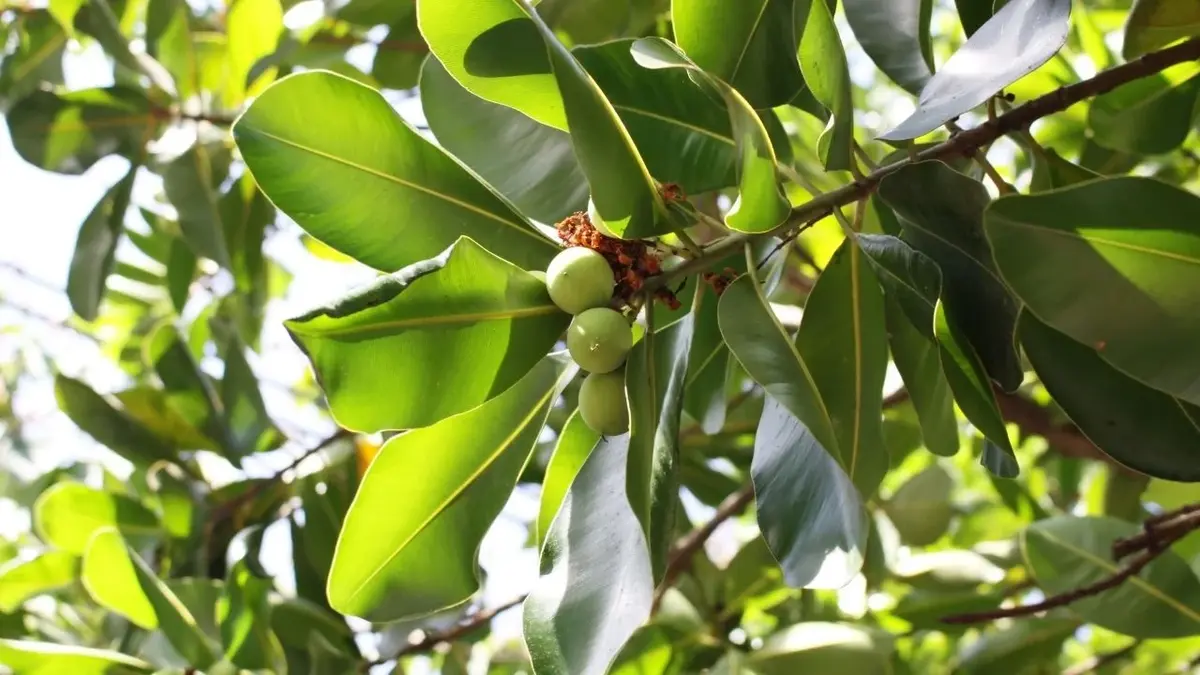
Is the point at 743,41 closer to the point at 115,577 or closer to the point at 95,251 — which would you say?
the point at 115,577

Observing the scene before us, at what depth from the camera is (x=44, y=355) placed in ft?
9.98

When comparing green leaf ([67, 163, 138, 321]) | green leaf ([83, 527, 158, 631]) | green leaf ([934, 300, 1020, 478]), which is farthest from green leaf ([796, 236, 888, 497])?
green leaf ([67, 163, 138, 321])

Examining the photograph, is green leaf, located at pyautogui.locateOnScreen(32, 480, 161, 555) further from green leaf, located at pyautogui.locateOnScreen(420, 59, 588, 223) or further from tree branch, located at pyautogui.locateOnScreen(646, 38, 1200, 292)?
tree branch, located at pyautogui.locateOnScreen(646, 38, 1200, 292)

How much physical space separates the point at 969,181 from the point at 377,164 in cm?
45

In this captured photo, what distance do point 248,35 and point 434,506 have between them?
1067 mm

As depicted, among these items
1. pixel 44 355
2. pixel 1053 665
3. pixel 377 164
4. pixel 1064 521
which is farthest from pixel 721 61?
pixel 44 355

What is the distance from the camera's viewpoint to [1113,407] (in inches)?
28.2

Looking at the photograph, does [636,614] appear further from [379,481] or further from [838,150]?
[838,150]

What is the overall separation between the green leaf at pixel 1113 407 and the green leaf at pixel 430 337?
1.18 ft

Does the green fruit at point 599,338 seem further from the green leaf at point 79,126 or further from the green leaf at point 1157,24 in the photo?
the green leaf at point 79,126

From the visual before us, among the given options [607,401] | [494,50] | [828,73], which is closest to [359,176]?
[494,50]

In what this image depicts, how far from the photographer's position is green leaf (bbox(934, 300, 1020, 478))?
0.74 m

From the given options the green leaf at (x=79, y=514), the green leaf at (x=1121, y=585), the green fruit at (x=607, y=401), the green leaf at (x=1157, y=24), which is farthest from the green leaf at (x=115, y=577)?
the green leaf at (x=1157, y=24)

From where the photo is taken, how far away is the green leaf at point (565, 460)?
88 cm
